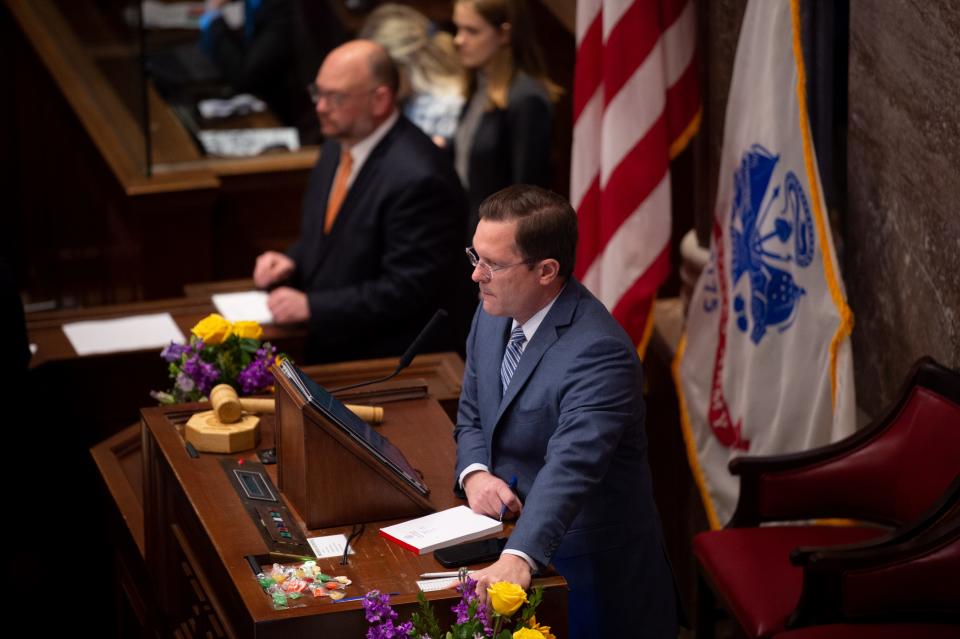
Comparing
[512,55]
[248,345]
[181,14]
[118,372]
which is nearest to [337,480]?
[248,345]

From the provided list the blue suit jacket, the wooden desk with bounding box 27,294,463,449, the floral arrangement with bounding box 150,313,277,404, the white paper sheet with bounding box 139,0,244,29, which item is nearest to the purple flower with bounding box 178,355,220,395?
the floral arrangement with bounding box 150,313,277,404

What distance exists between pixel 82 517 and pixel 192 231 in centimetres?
207

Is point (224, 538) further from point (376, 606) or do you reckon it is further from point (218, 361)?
point (218, 361)

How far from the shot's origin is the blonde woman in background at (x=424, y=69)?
655 centimetres

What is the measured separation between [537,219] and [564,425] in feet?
1.41

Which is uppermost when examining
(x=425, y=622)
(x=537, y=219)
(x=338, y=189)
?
(x=537, y=219)

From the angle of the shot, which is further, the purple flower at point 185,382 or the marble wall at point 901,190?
the purple flower at point 185,382

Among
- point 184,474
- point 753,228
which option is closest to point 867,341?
point 753,228

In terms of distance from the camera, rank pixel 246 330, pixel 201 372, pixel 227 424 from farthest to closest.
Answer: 1. pixel 246 330
2. pixel 201 372
3. pixel 227 424

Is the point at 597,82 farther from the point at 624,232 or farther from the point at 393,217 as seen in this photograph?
the point at 393,217

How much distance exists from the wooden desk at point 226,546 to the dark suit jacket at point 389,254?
89 centimetres

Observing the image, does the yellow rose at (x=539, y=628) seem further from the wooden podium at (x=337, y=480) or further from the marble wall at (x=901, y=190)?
the marble wall at (x=901, y=190)

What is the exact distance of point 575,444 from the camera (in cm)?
307

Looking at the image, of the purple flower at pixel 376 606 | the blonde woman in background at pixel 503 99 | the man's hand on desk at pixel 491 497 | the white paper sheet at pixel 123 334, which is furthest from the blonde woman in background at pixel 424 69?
the purple flower at pixel 376 606
